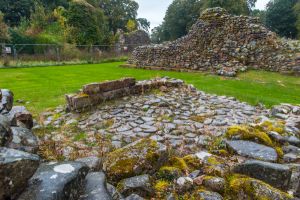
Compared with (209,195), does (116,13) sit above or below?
above

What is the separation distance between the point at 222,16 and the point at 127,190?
14.6m

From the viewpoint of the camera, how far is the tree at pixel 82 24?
27042mm

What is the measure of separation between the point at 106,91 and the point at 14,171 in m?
4.63

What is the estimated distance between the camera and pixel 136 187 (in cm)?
290

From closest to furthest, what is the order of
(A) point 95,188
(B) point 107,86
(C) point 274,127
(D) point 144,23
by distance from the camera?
(A) point 95,188
(C) point 274,127
(B) point 107,86
(D) point 144,23

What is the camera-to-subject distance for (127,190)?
2877mm

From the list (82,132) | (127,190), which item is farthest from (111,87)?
(127,190)

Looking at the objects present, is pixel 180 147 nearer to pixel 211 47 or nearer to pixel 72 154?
pixel 72 154

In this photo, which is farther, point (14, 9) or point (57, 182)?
point (14, 9)

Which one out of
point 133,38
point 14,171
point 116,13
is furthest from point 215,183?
point 116,13

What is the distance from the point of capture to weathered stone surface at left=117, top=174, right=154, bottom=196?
2.88m

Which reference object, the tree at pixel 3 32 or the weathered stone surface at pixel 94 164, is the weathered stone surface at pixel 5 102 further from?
the tree at pixel 3 32

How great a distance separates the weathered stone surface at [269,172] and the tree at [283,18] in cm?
3644

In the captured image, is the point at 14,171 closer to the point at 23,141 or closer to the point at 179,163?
the point at 23,141
